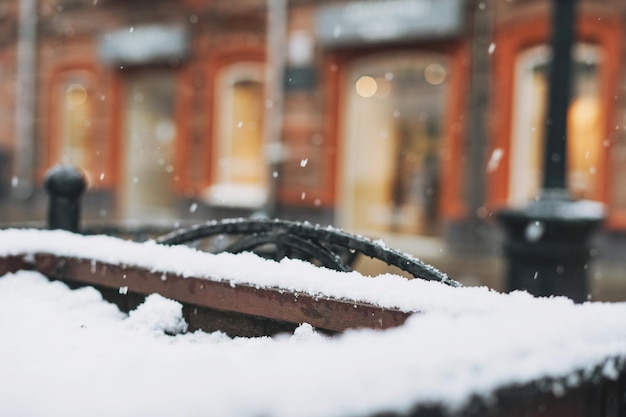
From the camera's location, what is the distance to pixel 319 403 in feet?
3.20

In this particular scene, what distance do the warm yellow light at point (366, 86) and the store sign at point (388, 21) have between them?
0.73 meters

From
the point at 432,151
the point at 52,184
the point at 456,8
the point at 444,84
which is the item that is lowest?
the point at 52,184

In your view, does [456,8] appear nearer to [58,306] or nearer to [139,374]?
[58,306]

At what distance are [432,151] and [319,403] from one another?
950 cm

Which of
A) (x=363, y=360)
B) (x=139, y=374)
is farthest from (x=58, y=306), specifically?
(x=363, y=360)

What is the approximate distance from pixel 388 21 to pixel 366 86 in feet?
4.16

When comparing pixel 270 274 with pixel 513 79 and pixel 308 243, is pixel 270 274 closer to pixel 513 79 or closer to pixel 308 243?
pixel 308 243

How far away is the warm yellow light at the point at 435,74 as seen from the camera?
10070 millimetres

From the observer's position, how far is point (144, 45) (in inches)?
500

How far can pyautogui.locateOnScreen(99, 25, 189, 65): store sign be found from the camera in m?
12.3

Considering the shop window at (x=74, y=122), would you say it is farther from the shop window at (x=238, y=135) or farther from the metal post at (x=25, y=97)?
the shop window at (x=238, y=135)

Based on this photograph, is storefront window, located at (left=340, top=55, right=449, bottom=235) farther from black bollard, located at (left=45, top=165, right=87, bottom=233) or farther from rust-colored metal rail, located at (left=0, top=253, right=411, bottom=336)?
rust-colored metal rail, located at (left=0, top=253, right=411, bottom=336)

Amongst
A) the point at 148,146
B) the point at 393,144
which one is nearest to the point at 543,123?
the point at 393,144

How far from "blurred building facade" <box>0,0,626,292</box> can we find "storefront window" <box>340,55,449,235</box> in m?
0.02
